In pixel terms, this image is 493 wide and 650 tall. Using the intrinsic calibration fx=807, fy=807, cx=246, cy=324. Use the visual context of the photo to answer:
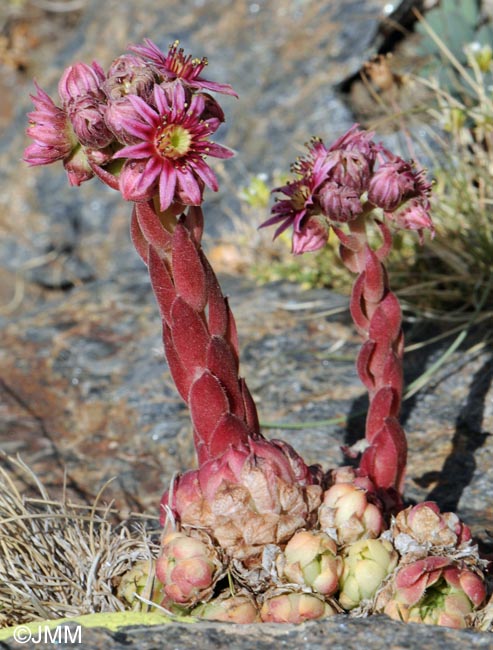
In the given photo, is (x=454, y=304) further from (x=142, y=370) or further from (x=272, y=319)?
(x=142, y=370)

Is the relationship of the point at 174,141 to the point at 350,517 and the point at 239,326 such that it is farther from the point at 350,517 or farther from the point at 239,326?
the point at 239,326

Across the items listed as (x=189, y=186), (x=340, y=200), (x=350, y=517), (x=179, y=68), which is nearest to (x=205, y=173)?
(x=189, y=186)

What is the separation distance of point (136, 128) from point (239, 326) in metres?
1.95

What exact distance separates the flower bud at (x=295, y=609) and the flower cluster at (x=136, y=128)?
2.84 feet

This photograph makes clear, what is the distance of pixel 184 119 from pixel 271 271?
7.73 ft

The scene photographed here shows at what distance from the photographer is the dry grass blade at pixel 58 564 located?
1.88m

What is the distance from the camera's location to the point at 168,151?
1.63 metres

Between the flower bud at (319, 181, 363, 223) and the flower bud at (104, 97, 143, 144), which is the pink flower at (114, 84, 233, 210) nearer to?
the flower bud at (104, 97, 143, 144)

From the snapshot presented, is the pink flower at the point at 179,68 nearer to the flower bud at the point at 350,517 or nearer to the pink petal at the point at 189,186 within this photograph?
the pink petal at the point at 189,186

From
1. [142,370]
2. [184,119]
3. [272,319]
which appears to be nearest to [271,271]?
[272,319]

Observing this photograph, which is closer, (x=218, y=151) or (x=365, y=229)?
(x=218, y=151)

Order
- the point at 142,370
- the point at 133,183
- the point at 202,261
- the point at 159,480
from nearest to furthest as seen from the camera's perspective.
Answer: the point at 133,183 < the point at 202,261 < the point at 159,480 < the point at 142,370

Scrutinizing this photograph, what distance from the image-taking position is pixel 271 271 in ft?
13.1

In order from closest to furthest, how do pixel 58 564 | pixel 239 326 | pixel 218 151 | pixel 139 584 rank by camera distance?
pixel 218 151, pixel 139 584, pixel 58 564, pixel 239 326
